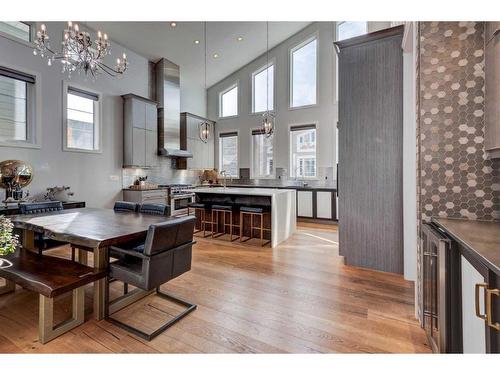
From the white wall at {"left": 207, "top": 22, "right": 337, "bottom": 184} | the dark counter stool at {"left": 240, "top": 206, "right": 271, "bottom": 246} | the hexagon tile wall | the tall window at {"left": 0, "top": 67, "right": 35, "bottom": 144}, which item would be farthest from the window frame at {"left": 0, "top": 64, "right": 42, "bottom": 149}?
the hexagon tile wall

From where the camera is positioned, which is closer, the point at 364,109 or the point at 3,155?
the point at 364,109

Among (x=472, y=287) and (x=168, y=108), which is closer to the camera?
(x=472, y=287)

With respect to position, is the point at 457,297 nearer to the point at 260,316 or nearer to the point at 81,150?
the point at 260,316

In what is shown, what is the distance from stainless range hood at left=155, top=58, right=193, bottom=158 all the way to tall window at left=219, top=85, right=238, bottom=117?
1915mm

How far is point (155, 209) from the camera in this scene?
320cm

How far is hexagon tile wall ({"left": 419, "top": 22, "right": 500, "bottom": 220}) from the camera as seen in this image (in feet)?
5.82

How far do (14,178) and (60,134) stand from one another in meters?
1.11

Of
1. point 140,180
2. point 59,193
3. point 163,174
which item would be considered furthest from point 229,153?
point 59,193

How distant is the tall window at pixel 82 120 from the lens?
4809mm

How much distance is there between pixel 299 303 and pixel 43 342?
6.61 ft
